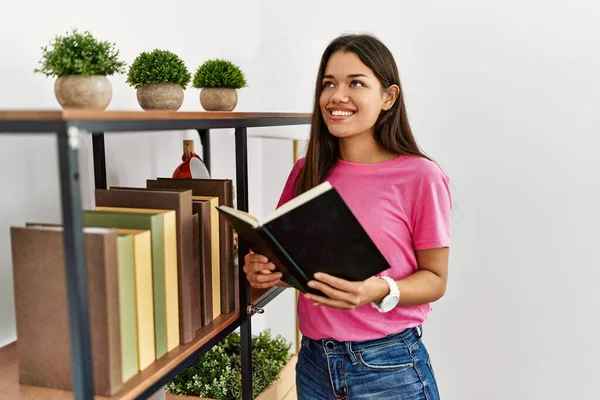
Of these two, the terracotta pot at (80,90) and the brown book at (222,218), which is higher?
the terracotta pot at (80,90)

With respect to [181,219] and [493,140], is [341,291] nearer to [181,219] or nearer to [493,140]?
[181,219]

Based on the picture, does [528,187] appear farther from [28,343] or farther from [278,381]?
[28,343]

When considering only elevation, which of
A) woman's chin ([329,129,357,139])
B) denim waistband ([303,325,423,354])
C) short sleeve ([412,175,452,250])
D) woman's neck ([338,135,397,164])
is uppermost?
woman's chin ([329,129,357,139])

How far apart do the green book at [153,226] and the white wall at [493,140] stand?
0.63m

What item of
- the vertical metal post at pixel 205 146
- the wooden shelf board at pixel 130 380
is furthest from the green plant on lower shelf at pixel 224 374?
the vertical metal post at pixel 205 146

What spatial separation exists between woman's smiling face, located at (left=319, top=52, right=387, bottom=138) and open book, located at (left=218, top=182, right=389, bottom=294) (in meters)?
0.34

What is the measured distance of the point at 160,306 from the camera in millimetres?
956

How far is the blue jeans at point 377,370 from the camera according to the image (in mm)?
1168

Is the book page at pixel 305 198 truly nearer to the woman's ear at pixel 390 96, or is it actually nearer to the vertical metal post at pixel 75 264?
the vertical metal post at pixel 75 264

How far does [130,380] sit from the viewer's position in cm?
89

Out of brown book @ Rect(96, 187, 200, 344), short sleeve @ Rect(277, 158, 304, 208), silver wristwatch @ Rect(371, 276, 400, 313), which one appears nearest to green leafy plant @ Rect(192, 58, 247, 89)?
short sleeve @ Rect(277, 158, 304, 208)

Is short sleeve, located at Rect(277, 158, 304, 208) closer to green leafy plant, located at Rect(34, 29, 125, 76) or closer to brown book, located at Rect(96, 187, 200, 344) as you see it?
brown book, located at Rect(96, 187, 200, 344)

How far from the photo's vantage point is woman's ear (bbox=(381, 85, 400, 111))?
124 centimetres

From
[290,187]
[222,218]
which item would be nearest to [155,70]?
[222,218]
